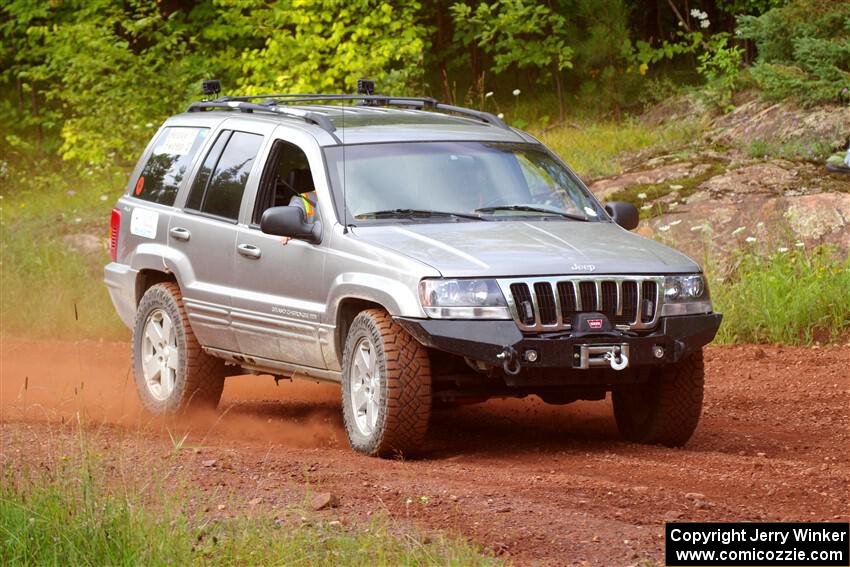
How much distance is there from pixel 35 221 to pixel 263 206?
906 cm

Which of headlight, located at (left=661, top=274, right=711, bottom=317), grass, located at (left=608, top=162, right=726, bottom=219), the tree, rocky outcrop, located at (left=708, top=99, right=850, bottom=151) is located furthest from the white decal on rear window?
the tree

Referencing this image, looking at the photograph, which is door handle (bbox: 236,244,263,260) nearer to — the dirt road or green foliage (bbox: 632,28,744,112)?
the dirt road

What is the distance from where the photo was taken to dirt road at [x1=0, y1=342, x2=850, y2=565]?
6.05m

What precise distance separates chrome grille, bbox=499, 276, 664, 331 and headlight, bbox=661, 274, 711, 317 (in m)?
0.07

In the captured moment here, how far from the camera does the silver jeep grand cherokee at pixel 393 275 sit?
24.1ft

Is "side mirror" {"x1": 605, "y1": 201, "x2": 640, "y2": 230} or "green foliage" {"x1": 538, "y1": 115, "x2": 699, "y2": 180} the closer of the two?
"side mirror" {"x1": 605, "y1": 201, "x2": 640, "y2": 230}

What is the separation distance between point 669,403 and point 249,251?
2.53 metres

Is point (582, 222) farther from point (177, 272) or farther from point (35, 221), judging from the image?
point (35, 221)

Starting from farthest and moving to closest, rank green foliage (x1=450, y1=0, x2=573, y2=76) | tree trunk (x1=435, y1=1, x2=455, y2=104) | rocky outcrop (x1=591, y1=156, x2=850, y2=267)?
tree trunk (x1=435, y1=1, x2=455, y2=104)
green foliage (x1=450, y1=0, x2=573, y2=76)
rocky outcrop (x1=591, y1=156, x2=850, y2=267)

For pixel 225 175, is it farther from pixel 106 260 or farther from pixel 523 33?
pixel 523 33

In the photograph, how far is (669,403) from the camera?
8.09 metres

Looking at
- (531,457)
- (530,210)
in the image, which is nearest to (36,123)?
(530,210)

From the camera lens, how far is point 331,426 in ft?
30.7

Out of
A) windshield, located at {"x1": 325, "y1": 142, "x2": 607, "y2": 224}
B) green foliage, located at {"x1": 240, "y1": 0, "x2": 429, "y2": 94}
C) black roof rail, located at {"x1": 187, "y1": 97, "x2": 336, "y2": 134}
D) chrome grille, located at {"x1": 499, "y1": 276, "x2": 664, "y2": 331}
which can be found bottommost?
chrome grille, located at {"x1": 499, "y1": 276, "x2": 664, "y2": 331}
